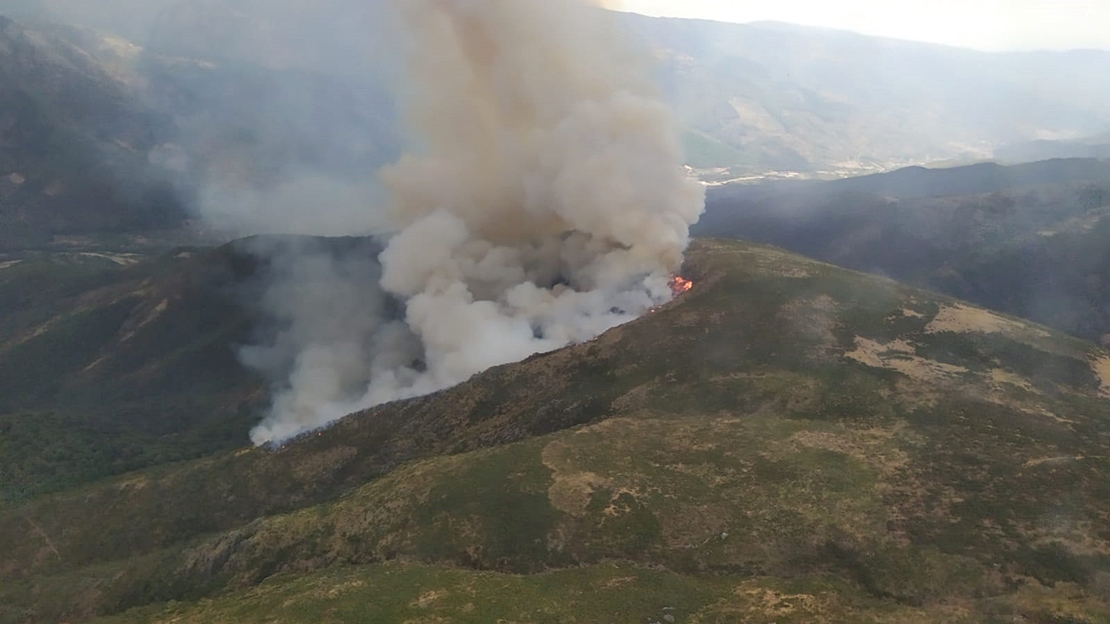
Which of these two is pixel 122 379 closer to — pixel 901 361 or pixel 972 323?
pixel 901 361

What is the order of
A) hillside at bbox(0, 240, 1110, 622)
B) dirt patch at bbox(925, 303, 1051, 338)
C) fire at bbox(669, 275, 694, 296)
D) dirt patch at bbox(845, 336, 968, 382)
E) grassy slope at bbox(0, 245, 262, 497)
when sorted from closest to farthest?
hillside at bbox(0, 240, 1110, 622) < dirt patch at bbox(845, 336, 968, 382) < dirt patch at bbox(925, 303, 1051, 338) < fire at bbox(669, 275, 694, 296) < grassy slope at bbox(0, 245, 262, 497)

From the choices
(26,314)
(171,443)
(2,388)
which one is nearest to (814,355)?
(171,443)

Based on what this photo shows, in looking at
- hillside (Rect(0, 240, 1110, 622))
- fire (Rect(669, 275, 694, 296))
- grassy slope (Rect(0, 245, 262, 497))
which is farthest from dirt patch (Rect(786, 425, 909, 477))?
grassy slope (Rect(0, 245, 262, 497))

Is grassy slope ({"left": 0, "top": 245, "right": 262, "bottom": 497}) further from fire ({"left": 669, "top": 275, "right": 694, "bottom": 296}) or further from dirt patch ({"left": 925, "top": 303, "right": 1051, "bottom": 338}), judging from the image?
dirt patch ({"left": 925, "top": 303, "right": 1051, "bottom": 338})

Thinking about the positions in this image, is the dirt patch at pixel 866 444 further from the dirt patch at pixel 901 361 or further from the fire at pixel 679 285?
the fire at pixel 679 285

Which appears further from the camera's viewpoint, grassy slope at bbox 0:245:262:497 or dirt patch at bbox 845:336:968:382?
grassy slope at bbox 0:245:262:497

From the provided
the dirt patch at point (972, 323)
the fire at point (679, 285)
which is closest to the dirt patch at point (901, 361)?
the dirt patch at point (972, 323)
